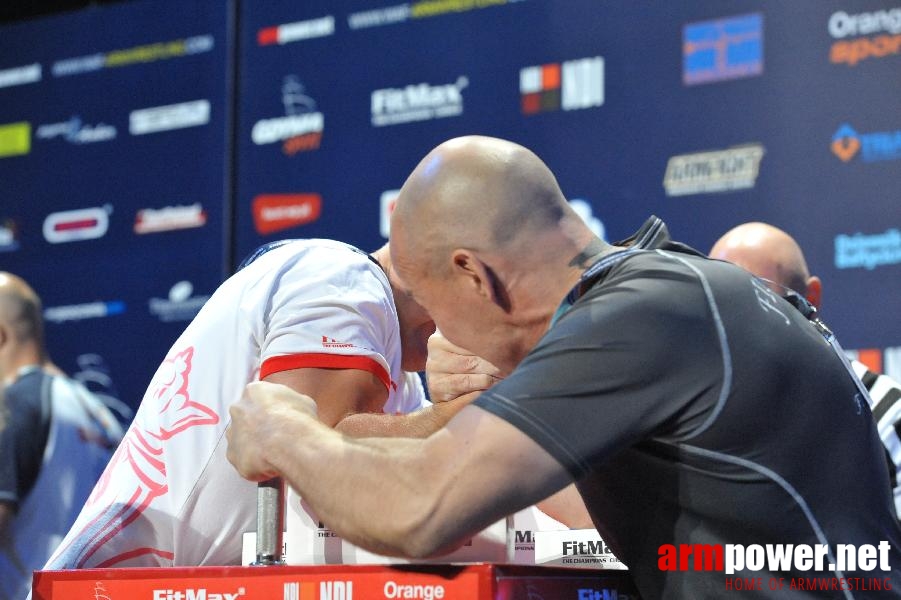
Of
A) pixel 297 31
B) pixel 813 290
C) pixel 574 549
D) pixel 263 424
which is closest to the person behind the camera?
pixel 263 424

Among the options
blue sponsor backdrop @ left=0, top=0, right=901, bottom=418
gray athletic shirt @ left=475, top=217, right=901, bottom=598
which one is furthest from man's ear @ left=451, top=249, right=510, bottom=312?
blue sponsor backdrop @ left=0, top=0, right=901, bottom=418

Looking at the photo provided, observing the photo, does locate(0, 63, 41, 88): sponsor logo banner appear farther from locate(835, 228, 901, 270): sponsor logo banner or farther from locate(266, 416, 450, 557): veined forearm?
locate(266, 416, 450, 557): veined forearm

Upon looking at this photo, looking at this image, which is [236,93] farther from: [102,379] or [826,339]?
[826,339]

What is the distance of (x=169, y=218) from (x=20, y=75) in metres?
1.11

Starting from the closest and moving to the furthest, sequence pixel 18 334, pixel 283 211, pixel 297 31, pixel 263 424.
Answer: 1. pixel 263 424
2. pixel 18 334
3. pixel 283 211
4. pixel 297 31

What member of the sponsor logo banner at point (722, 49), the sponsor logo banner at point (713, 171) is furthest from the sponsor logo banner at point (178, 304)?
the sponsor logo banner at point (722, 49)

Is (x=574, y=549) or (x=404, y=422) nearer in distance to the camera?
(x=574, y=549)

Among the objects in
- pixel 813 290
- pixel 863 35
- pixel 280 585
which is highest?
pixel 863 35

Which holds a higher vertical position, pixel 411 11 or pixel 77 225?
pixel 411 11

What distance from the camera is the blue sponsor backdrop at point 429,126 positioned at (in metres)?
3.30

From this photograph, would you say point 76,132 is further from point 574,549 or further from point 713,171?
point 574,549

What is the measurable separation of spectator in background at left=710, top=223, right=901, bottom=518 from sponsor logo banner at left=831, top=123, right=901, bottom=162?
1.12 feet
